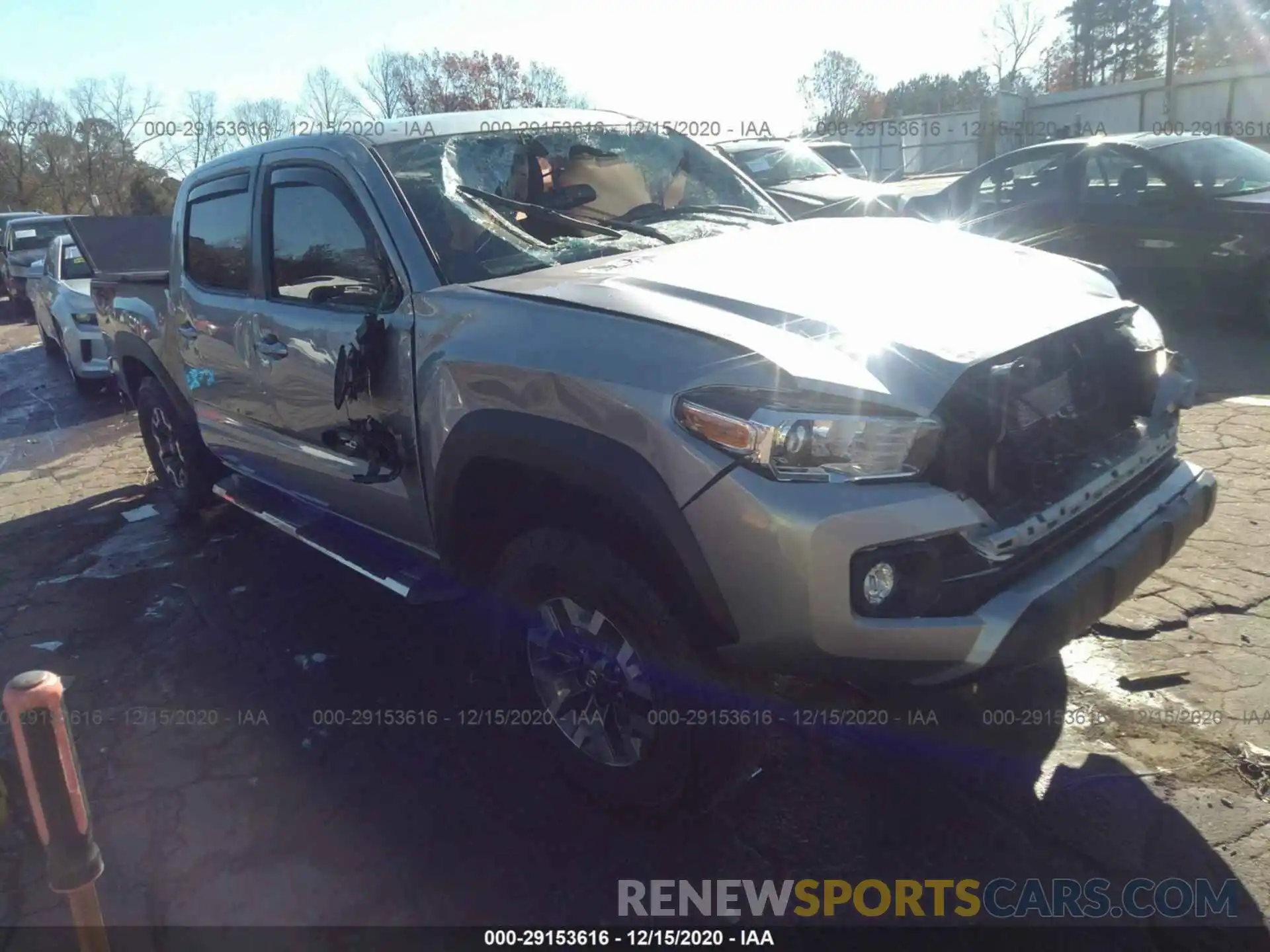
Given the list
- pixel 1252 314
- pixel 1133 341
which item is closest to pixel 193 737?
pixel 1133 341

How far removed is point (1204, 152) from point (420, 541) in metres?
7.69

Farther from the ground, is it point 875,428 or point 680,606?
point 875,428

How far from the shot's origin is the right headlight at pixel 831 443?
7.52ft

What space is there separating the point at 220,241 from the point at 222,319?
1.35 feet

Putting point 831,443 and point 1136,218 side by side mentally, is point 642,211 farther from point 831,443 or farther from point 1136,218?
point 1136,218

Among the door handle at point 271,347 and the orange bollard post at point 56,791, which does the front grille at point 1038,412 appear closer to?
the orange bollard post at point 56,791

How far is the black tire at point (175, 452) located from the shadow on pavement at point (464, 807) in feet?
4.67

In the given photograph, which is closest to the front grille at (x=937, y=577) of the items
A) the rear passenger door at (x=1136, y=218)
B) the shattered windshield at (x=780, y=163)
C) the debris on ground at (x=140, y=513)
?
the debris on ground at (x=140, y=513)

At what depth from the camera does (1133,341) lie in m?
3.02

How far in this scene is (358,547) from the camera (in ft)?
12.5

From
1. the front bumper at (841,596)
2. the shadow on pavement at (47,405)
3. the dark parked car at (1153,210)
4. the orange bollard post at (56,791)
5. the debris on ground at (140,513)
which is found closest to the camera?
the orange bollard post at (56,791)

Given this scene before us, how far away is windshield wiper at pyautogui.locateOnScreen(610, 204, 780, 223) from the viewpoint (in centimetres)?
392

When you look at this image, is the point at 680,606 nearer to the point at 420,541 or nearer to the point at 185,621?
the point at 420,541

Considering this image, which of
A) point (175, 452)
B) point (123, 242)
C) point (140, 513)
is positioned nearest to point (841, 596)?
point (175, 452)
